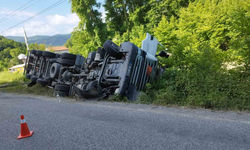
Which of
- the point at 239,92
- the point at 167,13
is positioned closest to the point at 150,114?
the point at 239,92

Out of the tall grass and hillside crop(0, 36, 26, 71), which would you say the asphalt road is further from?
hillside crop(0, 36, 26, 71)

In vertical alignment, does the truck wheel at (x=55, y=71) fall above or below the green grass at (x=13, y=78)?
above

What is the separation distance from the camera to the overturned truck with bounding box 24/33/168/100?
6.70 meters

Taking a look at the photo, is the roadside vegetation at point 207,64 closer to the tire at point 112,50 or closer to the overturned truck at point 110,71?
the overturned truck at point 110,71

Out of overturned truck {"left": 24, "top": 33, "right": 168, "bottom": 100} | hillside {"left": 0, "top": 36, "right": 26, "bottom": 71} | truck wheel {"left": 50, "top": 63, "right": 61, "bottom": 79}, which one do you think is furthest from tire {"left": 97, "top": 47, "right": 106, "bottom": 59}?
hillside {"left": 0, "top": 36, "right": 26, "bottom": 71}

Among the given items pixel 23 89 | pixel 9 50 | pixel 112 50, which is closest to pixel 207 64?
pixel 112 50

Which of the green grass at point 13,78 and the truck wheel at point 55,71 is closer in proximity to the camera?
the truck wheel at point 55,71

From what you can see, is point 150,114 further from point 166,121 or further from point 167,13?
point 167,13

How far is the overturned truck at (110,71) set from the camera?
22.0ft

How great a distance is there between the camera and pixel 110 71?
7.10 meters

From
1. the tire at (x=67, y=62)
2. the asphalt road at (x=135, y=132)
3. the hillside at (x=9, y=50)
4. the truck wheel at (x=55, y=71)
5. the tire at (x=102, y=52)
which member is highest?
the hillside at (x=9, y=50)

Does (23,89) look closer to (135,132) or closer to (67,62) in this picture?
(67,62)

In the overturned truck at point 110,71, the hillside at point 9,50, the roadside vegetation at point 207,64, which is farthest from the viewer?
the hillside at point 9,50

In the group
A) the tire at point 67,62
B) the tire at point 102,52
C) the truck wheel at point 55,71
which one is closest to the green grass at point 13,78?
the truck wheel at point 55,71
